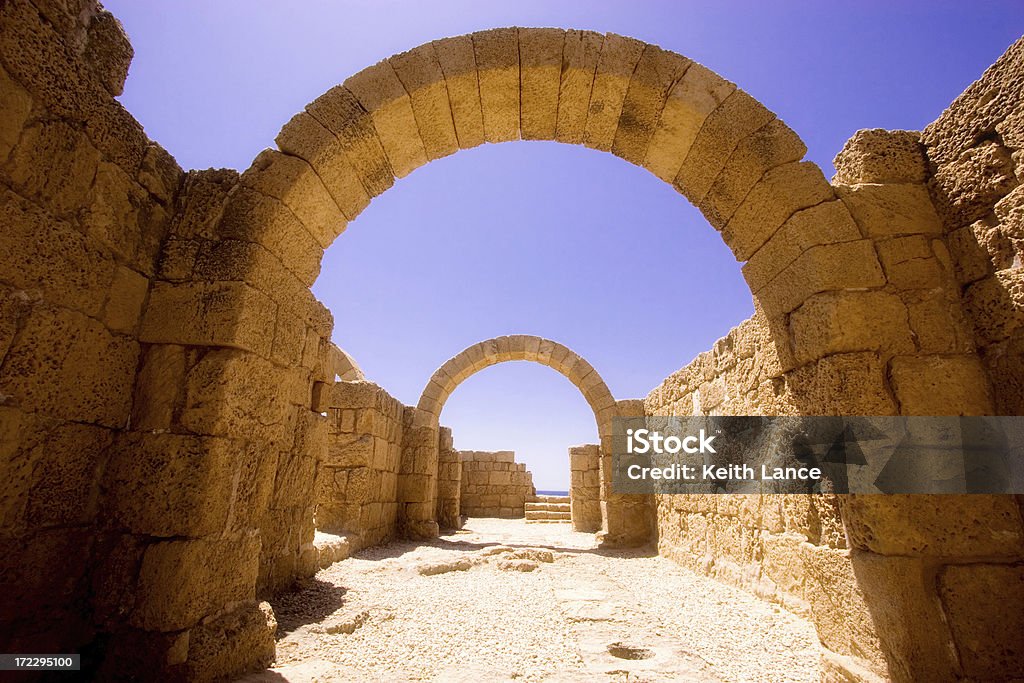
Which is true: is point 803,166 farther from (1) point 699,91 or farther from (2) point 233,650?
(2) point 233,650

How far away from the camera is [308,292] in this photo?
3494mm

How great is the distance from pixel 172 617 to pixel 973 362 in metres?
4.12

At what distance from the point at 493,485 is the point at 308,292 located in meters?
12.4

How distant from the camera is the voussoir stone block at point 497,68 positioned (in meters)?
2.97

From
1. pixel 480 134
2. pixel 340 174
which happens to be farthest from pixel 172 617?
pixel 480 134

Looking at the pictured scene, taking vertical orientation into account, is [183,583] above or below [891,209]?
below

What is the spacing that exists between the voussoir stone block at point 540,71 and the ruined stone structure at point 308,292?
0.05ft

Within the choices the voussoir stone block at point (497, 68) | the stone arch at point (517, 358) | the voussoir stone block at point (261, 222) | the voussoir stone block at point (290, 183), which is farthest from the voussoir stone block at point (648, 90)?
the stone arch at point (517, 358)

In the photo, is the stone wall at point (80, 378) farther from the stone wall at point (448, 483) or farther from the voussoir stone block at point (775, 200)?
the stone wall at point (448, 483)

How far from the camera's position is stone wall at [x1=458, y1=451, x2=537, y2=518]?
14.8m

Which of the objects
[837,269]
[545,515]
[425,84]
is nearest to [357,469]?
[425,84]

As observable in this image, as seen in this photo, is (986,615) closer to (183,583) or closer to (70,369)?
(183,583)

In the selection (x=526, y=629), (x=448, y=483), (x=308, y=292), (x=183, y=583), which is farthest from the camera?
(x=448, y=483)

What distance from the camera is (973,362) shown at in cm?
230
